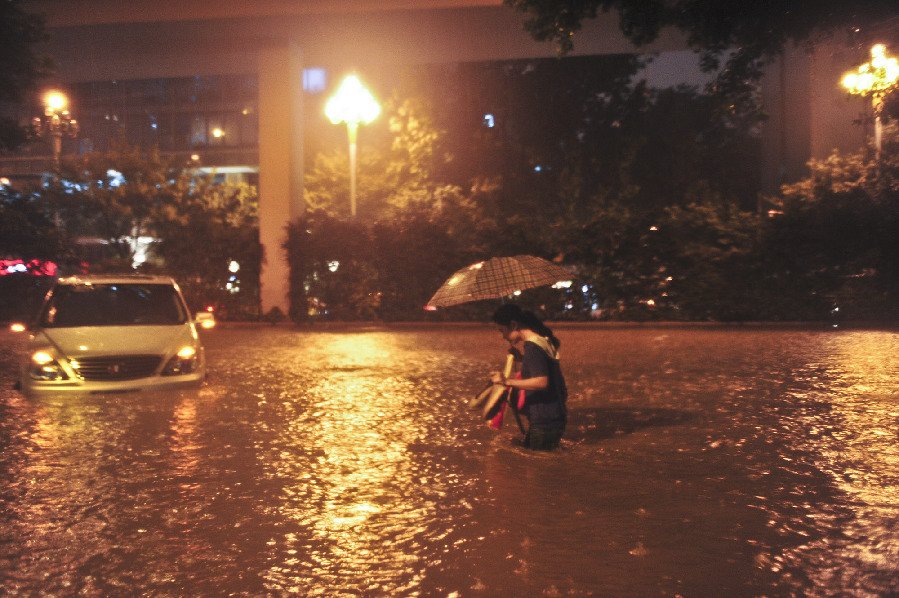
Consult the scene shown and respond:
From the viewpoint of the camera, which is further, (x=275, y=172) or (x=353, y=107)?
(x=275, y=172)

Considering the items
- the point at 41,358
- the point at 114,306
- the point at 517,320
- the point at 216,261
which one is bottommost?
the point at 41,358

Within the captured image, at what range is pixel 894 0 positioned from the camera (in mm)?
12109

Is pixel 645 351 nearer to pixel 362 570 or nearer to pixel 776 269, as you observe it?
pixel 776 269

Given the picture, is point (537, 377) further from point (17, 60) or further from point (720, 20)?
point (17, 60)

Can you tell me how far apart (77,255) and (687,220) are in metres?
17.9

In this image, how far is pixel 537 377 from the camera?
27.4ft

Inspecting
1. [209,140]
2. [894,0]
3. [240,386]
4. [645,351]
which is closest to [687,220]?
[645,351]

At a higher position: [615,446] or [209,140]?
[209,140]

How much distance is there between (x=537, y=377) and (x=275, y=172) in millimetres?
19578

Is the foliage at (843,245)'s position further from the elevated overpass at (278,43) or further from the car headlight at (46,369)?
the car headlight at (46,369)

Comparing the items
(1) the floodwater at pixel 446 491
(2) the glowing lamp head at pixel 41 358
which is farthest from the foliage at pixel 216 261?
(2) the glowing lamp head at pixel 41 358

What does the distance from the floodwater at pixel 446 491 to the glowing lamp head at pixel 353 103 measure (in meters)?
13.6

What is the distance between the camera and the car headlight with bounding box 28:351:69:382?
1115 cm

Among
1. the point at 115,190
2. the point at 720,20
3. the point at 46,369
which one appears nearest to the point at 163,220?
the point at 115,190
